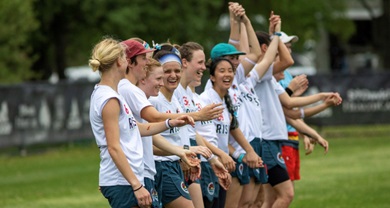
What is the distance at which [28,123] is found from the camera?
28.0 metres

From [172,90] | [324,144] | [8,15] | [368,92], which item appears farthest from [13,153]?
[172,90]

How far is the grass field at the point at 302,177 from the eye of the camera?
17.2 meters

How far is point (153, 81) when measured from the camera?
9.74 m

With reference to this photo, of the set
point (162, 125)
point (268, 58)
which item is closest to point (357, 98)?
point (268, 58)

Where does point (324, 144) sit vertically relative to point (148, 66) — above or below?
below

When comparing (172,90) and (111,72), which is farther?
(172,90)

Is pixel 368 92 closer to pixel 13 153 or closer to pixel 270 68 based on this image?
pixel 13 153

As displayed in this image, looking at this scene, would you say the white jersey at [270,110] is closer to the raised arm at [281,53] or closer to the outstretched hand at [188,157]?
the raised arm at [281,53]

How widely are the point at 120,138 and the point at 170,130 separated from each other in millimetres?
1552

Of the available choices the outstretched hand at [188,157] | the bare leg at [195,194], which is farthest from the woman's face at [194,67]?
the outstretched hand at [188,157]

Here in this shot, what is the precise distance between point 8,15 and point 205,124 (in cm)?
2246

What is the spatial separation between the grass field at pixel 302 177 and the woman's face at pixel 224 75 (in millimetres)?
4832

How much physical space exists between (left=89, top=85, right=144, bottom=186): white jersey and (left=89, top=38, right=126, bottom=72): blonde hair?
0.17 m

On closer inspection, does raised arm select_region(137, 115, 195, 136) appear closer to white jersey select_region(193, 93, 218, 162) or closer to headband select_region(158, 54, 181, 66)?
headband select_region(158, 54, 181, 66)
